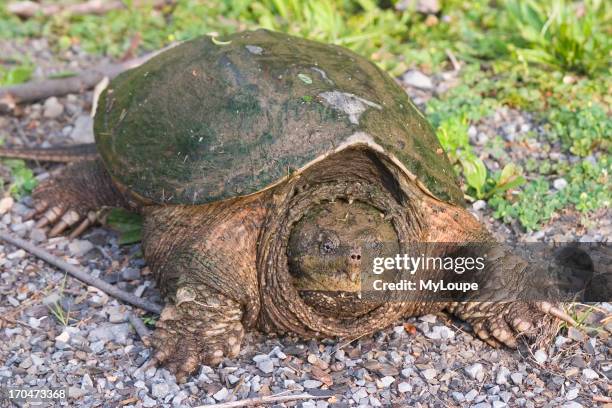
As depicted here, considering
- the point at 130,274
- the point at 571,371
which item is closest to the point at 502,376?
the point at 571,371

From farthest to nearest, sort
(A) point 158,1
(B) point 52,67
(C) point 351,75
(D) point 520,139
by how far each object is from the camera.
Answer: (A) point 158,1 → (B) point 52,67 → (D) point 520,139 → (C) point 351,75

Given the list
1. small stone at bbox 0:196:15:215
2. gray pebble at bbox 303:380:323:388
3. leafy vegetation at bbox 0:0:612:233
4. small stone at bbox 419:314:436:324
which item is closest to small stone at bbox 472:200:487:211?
leafy vegetation at bbox 0:0:612:233

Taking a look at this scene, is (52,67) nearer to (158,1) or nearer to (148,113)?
(158,1)

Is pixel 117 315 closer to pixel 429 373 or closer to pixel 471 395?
pixel 429 373

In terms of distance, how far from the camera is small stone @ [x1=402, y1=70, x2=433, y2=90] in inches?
192

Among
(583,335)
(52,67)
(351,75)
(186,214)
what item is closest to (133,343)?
(186,214)

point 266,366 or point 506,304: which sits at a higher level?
point 506,304

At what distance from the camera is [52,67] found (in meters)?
5.34

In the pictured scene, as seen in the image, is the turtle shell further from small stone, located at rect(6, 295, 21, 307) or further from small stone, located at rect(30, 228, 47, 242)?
small stone, located at rect(6, 295, 21, 307)

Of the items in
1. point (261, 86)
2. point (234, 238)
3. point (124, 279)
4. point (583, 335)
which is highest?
point (261, 86)

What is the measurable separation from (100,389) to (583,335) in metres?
1.93

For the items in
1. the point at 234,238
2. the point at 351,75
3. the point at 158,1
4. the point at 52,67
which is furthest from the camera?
the point at 158,1

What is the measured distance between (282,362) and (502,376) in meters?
0.86

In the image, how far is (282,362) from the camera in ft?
10.2
